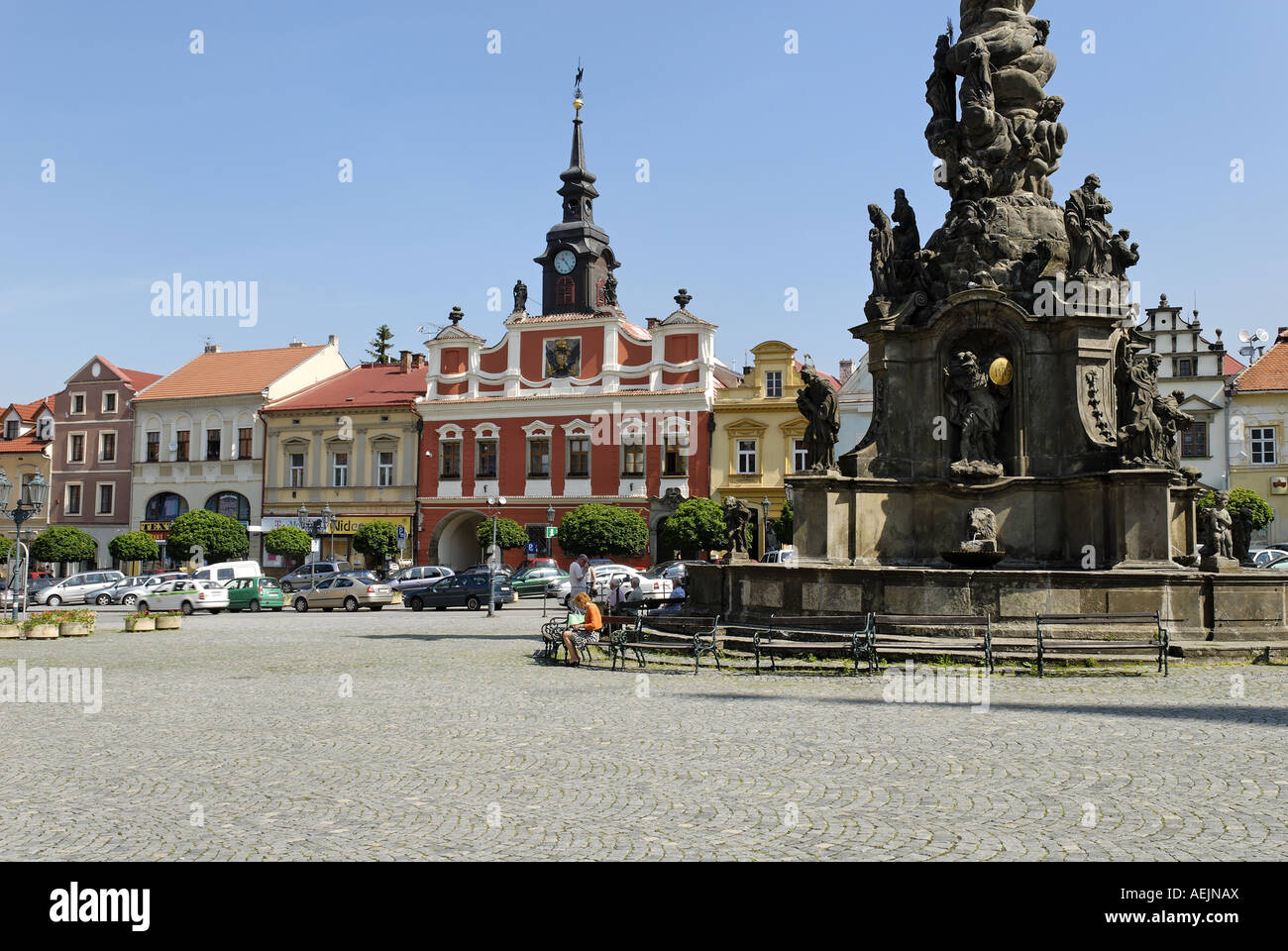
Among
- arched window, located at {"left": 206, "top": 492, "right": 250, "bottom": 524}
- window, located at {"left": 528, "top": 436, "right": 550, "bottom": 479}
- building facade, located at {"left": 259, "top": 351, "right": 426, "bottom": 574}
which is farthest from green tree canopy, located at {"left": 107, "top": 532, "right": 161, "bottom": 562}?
window, located at {"left": 528, "top": 436, "right": 550, "bottom": 479}

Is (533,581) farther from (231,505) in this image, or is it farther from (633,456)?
(231,505)

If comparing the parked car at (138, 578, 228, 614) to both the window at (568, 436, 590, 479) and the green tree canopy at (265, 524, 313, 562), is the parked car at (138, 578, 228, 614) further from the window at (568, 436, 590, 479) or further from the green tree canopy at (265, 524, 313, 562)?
the window at (568, 436, 590, 479)

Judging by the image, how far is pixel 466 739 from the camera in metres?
9.46

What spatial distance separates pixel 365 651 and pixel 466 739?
9567 millimetres

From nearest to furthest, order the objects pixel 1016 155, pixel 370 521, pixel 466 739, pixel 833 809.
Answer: pixel 833 809 < pixel 466 739 < pixel 1016 155 < pixel 370 521

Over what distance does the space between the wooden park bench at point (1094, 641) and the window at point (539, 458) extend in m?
41.4

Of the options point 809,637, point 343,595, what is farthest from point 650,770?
point 343,595

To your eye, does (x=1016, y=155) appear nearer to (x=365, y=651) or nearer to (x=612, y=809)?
(x=365, y=651)

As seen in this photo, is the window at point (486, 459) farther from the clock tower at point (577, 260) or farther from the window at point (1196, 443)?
the window at point (1196, 443)

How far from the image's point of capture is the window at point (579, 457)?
5388 centimetres

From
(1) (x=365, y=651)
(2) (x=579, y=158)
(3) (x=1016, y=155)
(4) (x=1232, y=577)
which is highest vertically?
(2) (x=579, y=158)

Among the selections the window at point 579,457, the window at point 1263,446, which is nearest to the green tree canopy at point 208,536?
the window at point 579,457

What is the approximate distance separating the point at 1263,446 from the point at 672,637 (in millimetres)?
41990

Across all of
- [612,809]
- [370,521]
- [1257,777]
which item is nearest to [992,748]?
[1257,777]
